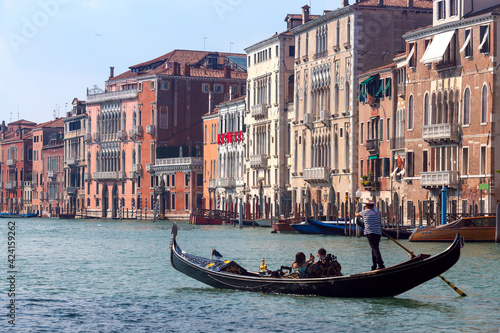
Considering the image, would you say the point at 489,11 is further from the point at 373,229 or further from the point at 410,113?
the point at 373,229

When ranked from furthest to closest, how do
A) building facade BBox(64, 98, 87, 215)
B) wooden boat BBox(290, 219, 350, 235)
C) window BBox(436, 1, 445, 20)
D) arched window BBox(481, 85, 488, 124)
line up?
building facade BBox(64, 98, 87, 215), wooden boat BBox(290, 219, 350, 235), window BBox(436, 1, 445, 20), arched window BBox(481, 85, 488, 124)

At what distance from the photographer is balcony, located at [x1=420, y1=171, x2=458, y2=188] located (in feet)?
152

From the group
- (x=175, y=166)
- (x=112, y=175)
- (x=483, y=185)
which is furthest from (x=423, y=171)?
(x=112, y=175)

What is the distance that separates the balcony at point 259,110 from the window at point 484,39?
1029 inches

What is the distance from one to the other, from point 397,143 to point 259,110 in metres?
19.9

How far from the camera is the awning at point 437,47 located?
153ft

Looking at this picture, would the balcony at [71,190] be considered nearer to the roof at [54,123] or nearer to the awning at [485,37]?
the roof at [54,123]

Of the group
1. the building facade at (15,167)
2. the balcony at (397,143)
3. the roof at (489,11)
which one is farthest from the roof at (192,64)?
the roof at (489,11)

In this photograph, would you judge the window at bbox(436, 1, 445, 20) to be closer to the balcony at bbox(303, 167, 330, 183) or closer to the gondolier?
the balcony at bbox(303, 167, 330, 183)

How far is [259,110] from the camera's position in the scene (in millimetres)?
70500

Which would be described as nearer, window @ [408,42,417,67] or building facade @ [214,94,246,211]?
window @ [408,42,417,67]

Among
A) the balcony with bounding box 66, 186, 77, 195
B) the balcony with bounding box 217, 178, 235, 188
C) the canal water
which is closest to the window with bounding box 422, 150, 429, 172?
the canal water

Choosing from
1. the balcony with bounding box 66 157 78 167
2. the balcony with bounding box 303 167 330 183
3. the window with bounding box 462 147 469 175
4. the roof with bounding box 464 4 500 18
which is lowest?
the balcony with bounding box 303 167 330 183

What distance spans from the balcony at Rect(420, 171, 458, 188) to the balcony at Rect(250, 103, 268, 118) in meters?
22.4
